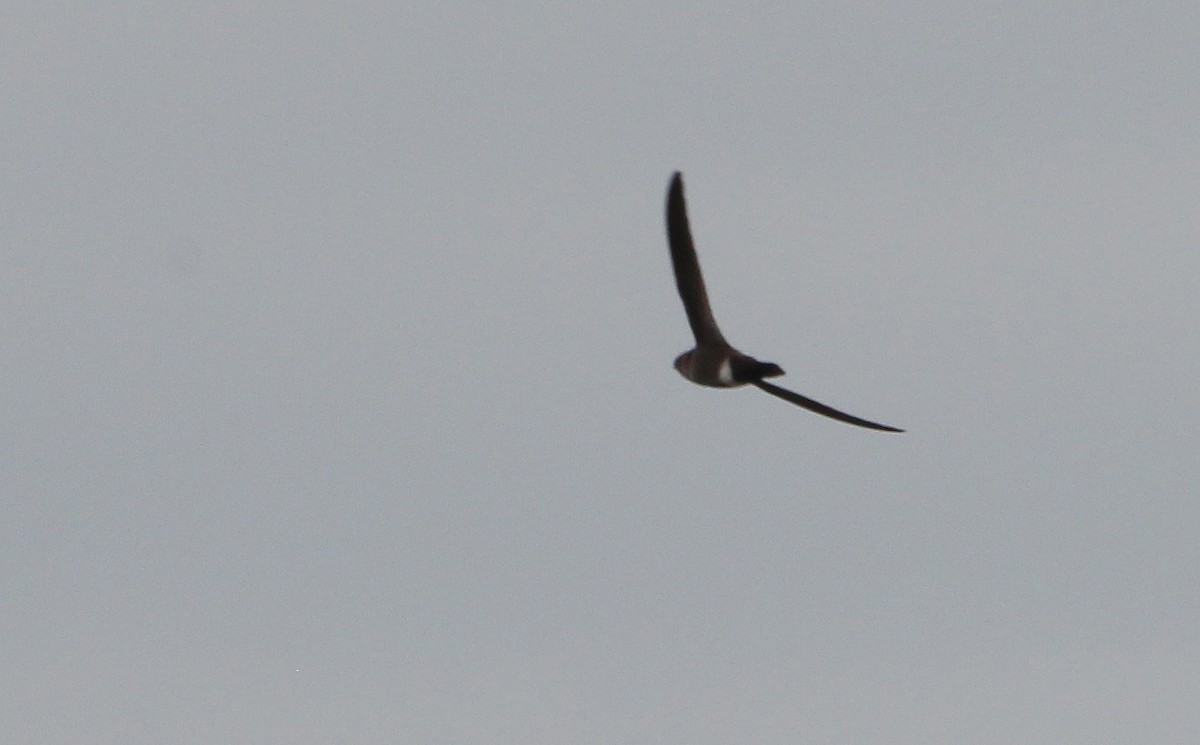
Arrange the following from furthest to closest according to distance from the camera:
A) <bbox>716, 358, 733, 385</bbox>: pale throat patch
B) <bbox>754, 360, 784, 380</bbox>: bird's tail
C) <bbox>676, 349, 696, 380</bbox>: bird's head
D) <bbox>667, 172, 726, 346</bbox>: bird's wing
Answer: <bbox>676, 349, 696, 380</bbox>: bird's head → <bbox>667, 172, 726, 346</bbox>: bird's wing → <bbox>716, 358, 733, 385</bbox>: pale throat patch → <bbox>754, 360, 784, 380</bbox>: bird's tail

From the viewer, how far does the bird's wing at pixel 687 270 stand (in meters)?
16.9

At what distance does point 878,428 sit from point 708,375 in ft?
5.58

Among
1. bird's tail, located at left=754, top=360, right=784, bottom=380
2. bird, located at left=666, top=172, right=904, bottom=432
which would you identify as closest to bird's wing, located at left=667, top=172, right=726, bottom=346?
bird, located at left=666, top=172, right=904, bottom=432

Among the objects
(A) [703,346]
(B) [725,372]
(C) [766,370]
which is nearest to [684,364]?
(A) [703,346]

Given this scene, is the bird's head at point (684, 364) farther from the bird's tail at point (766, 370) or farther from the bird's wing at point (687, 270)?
the bird's tail at point (766, 370)

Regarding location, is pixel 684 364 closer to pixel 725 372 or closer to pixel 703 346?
pixel 703 346

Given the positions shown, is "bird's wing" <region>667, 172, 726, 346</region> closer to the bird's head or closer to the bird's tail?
the bird's head

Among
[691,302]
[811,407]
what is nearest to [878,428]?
[811,407]

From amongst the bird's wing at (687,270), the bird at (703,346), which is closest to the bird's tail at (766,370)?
the bird at (703,346)

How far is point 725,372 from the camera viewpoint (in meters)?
16.8

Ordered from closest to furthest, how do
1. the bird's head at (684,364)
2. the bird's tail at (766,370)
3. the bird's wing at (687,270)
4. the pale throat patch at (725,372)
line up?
the bird's tail at (766,370)
the pale throat patch at (725,372)
the bird's wing at (687,270)
the bird's head at (684,364)

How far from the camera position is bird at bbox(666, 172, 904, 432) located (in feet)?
54.3

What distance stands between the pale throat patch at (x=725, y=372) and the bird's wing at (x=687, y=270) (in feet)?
1.32

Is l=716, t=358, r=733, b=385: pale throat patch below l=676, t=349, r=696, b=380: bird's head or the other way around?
below
